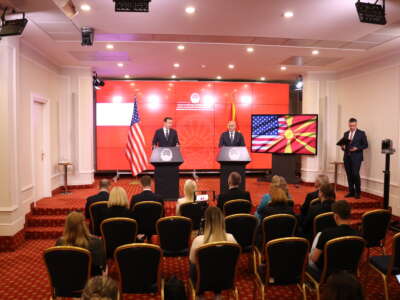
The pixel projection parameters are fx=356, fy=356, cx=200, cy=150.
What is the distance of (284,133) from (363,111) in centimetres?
215

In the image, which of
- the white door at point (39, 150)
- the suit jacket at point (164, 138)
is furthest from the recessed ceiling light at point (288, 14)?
the white door at point (39, 150)

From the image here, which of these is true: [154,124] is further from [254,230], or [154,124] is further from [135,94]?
[254,230]

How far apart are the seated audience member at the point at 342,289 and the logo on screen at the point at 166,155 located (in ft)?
18.7

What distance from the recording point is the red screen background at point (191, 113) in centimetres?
1131

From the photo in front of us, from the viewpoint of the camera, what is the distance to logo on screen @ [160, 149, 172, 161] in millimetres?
7160

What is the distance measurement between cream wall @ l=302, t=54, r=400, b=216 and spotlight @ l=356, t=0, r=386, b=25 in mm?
3487

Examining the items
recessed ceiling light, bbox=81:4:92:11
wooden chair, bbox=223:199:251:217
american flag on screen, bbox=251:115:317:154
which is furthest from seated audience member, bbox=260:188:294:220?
american flag on screen, bbox=251:115:317:154

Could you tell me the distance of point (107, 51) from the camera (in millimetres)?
7621

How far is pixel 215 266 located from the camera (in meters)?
3.13

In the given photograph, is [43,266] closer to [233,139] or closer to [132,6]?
[132,6]

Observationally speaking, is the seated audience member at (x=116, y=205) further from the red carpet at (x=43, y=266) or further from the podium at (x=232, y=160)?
the podium at (x=232, y=160)

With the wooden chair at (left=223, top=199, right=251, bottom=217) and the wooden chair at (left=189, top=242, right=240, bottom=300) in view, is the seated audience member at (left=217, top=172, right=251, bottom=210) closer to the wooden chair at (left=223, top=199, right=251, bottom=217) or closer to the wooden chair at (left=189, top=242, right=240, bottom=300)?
the wooden chair at (left=223, top=199, right=251, bottom=217)

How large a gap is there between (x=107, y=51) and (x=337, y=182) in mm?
7021

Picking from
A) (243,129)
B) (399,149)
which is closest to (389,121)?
(399,149)
